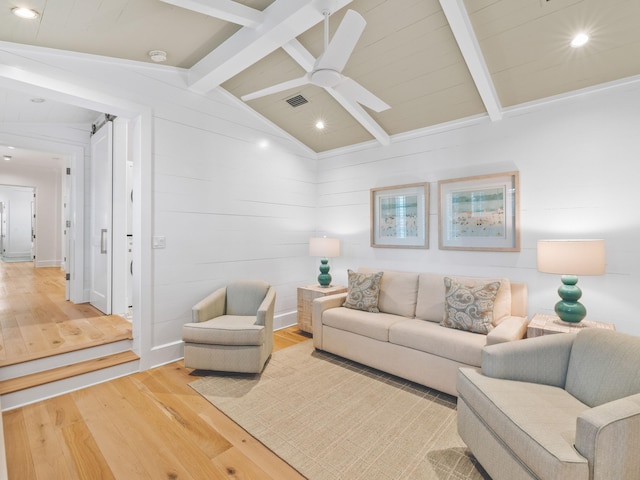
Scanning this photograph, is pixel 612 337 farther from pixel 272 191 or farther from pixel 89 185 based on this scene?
pixel 89 185

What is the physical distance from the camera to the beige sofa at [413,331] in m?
2.50

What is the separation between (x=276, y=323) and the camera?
14.0ft

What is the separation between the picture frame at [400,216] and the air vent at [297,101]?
1.42 metres

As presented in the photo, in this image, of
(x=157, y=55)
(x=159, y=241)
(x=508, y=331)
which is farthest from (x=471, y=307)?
(x=157, y=55)

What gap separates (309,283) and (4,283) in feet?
19.4

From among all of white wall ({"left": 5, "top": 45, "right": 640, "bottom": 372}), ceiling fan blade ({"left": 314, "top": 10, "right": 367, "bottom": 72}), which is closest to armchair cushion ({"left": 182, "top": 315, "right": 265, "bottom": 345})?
white wall ({"left": 5, "top": 45, "right": 640, "bottom": 372})

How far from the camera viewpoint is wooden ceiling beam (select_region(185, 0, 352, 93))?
2.19 m

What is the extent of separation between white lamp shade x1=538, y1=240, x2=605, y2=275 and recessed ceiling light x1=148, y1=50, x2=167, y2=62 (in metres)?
3.67

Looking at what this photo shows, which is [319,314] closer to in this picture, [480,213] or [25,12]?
[480,213]

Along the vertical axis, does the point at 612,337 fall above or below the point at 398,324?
above

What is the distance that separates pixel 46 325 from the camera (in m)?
3.39

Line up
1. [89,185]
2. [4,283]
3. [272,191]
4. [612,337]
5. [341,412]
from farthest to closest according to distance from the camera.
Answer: [4,283] → [89,185] → [272,191] → [341,412] → [612,337]

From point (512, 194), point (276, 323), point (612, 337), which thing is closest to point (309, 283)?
point (276, 323)

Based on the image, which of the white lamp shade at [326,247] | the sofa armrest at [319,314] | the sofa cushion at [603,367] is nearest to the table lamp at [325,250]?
the white lamp shade at [326,247]
